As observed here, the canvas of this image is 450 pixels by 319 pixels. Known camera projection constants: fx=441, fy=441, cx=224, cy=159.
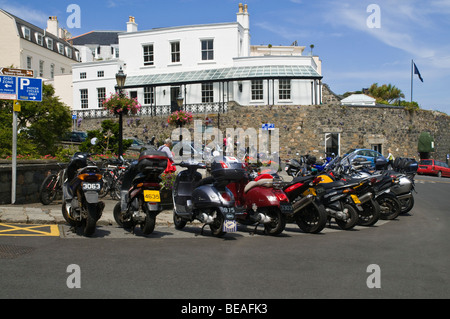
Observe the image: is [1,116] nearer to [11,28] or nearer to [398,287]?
[398,287]

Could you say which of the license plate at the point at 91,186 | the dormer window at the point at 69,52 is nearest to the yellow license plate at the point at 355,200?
the license plate at the point at 91,186

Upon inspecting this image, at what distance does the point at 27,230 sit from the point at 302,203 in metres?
5.35

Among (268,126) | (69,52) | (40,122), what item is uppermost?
(69,52)

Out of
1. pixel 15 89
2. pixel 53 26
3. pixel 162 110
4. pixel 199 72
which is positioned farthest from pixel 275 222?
pixel 53 26

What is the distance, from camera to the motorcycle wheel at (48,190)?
37.9 feet

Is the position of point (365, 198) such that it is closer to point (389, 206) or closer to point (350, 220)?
point (350, 220)

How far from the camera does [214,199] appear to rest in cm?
808

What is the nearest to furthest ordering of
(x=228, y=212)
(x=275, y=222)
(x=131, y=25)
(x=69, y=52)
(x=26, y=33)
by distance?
1. (x=228, y=212)
2. (x=275, y=222)
3. (x=131, y=25)
4. (x=26, y=33)
5. (x=69, y=52)

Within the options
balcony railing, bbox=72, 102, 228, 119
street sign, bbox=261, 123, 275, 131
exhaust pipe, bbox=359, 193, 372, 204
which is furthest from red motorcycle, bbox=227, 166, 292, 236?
balcony railing, bbox=72, 102, 228, 119

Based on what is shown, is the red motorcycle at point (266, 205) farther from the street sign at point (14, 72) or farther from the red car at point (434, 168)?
the red car at point (434, 168)

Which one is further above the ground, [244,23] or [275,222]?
[244,23]

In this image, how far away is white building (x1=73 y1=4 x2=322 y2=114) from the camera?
37031mm

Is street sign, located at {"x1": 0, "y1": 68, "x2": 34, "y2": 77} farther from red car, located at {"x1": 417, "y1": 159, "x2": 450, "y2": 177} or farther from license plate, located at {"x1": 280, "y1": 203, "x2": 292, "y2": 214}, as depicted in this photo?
red car, located at {"x1": 417, "y1": 159, "x2": 450, "y2": 177}
